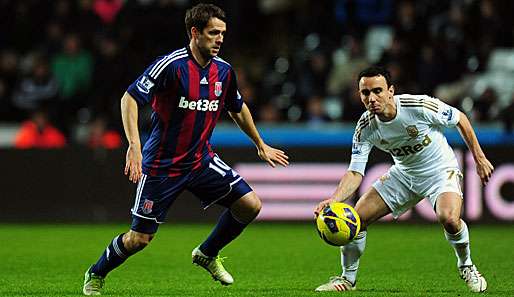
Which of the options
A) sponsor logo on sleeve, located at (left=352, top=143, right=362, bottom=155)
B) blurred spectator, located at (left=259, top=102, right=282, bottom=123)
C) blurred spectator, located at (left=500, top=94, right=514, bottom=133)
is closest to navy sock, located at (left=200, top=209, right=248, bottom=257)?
sponsor logo on sleeve, located at (left=352, top=143, right=362, bottom=155)

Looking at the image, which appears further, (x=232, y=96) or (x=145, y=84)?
(x=232, y=96)

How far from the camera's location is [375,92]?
8.40 meters

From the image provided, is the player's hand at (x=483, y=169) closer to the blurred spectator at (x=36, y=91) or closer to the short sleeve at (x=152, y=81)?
the short sleeve at (x=152, y=81)

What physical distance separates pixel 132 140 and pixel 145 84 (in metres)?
0.51

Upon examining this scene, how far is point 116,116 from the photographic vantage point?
17281mm

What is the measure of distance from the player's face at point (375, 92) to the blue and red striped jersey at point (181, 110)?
1072mm

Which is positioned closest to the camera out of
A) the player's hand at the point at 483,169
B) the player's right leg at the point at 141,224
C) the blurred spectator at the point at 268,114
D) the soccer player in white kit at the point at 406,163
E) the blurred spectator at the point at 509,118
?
the player's hand at the point at 483,169

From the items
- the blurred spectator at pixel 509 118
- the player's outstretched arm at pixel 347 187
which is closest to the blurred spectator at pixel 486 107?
the blurred spectator at pixel 509 118

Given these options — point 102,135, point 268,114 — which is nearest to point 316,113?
point 268,114

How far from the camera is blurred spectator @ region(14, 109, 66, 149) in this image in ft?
54.1

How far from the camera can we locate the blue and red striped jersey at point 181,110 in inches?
326

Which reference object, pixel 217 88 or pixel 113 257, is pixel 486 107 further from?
pixel 113 257

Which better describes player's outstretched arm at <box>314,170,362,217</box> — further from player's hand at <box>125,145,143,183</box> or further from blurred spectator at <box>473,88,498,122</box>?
blurred spectator at <box>473,88,498,122</box>

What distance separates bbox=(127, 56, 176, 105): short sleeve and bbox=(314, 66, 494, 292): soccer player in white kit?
1.46 meters
